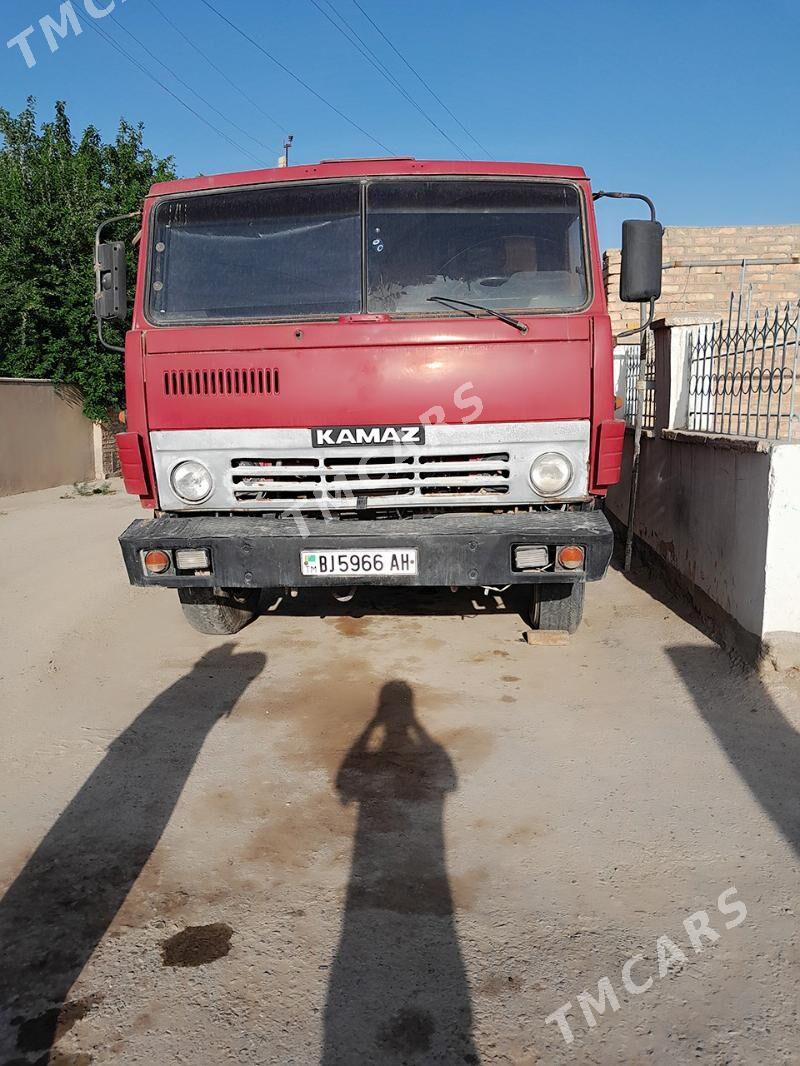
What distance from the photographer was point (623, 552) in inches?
318

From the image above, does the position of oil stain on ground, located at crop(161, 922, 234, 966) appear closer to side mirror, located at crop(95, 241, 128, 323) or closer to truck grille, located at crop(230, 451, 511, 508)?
truck grille, located at crop(230, 451, 511, 508)

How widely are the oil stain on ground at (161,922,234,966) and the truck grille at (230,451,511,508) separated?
7.16ft

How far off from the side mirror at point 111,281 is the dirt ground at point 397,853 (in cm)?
204

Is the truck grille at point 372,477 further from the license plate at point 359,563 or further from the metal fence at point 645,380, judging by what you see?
the metal fence at point 645,380

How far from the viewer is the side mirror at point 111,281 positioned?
4.72 m

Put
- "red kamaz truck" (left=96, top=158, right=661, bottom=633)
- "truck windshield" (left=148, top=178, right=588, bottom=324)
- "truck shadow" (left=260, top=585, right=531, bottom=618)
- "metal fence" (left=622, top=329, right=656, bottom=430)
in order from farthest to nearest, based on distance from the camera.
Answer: "metal fence" (left=622, top=329, right=656, bottom=430)
"truck shadow" (left=260, top=585, right=531, bottom=618)
"truck windshield" (left=148, top=178, right=588, bottom=324)
"red kamaz truck" (left=96, top=158, right=661, bottom=633)

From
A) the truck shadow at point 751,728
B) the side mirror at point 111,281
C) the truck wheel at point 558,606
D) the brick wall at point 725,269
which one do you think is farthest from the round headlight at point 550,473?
the brick wall at point 725,269

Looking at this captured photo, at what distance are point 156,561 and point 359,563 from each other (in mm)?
1024

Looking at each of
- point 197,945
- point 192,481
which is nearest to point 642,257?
point 192,481

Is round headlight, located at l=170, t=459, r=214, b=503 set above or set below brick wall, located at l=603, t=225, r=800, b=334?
below

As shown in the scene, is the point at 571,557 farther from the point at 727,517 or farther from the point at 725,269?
the point at 725,269

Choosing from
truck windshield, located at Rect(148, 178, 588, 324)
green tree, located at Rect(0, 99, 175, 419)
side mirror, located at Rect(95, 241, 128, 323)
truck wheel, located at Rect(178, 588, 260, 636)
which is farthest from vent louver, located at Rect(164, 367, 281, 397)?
green tree, located at Rect(0, 99, 175, 419)

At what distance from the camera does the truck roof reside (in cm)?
438

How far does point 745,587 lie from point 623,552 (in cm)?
359
